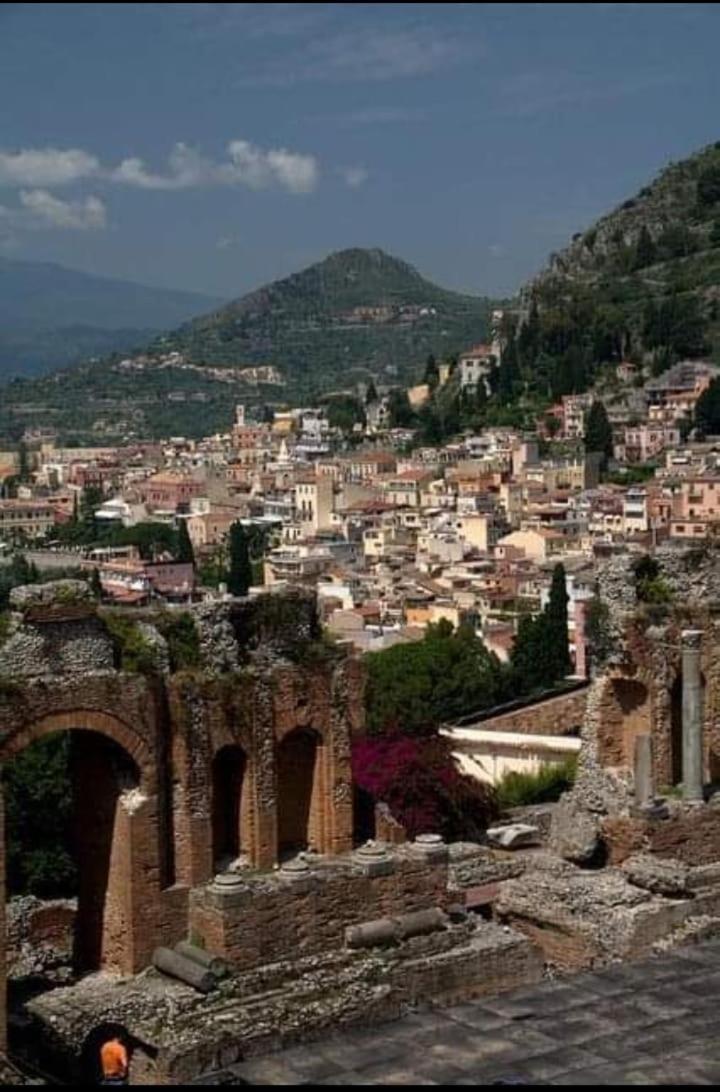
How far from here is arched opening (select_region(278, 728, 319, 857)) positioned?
63.1 feet

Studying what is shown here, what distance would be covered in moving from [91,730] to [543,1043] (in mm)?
5421

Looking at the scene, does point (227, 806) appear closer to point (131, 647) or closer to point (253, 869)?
point (253, 869)

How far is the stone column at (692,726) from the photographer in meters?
21.1

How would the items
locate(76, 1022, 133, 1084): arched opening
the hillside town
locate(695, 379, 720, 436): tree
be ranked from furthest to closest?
locate(695, 379, 720, 436): tree, the hillside town, locate(76, 1022, 133, 1084): arched opening

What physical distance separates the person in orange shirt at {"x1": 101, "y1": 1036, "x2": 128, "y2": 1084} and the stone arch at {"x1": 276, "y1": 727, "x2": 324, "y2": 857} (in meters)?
4.25

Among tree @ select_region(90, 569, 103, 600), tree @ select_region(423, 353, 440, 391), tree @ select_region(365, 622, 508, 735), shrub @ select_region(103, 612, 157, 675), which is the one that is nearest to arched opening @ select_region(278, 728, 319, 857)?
shrub @ select_region(103, 612, 157, 675)

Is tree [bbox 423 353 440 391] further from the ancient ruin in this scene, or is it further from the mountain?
the ancient ruin

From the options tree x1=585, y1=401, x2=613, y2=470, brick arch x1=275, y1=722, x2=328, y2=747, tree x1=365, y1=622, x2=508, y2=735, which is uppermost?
tree x1=585, y1=401, x2=613, y2=470

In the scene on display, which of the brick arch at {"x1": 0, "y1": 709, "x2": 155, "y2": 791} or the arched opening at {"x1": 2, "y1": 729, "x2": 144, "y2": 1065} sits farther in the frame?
the arched opening at {"x1": 2, "y1": 729, "x2": 144, "y2": 1065}

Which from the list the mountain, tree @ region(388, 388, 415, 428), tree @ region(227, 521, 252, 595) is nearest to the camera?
tree @ region(227, 521, 252, 595)

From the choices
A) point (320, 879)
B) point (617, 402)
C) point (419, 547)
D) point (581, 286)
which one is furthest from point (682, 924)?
point (581, 286)

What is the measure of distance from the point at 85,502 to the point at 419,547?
61624 millimetres

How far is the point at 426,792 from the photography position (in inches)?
1045

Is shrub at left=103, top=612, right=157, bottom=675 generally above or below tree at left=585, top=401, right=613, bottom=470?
below
